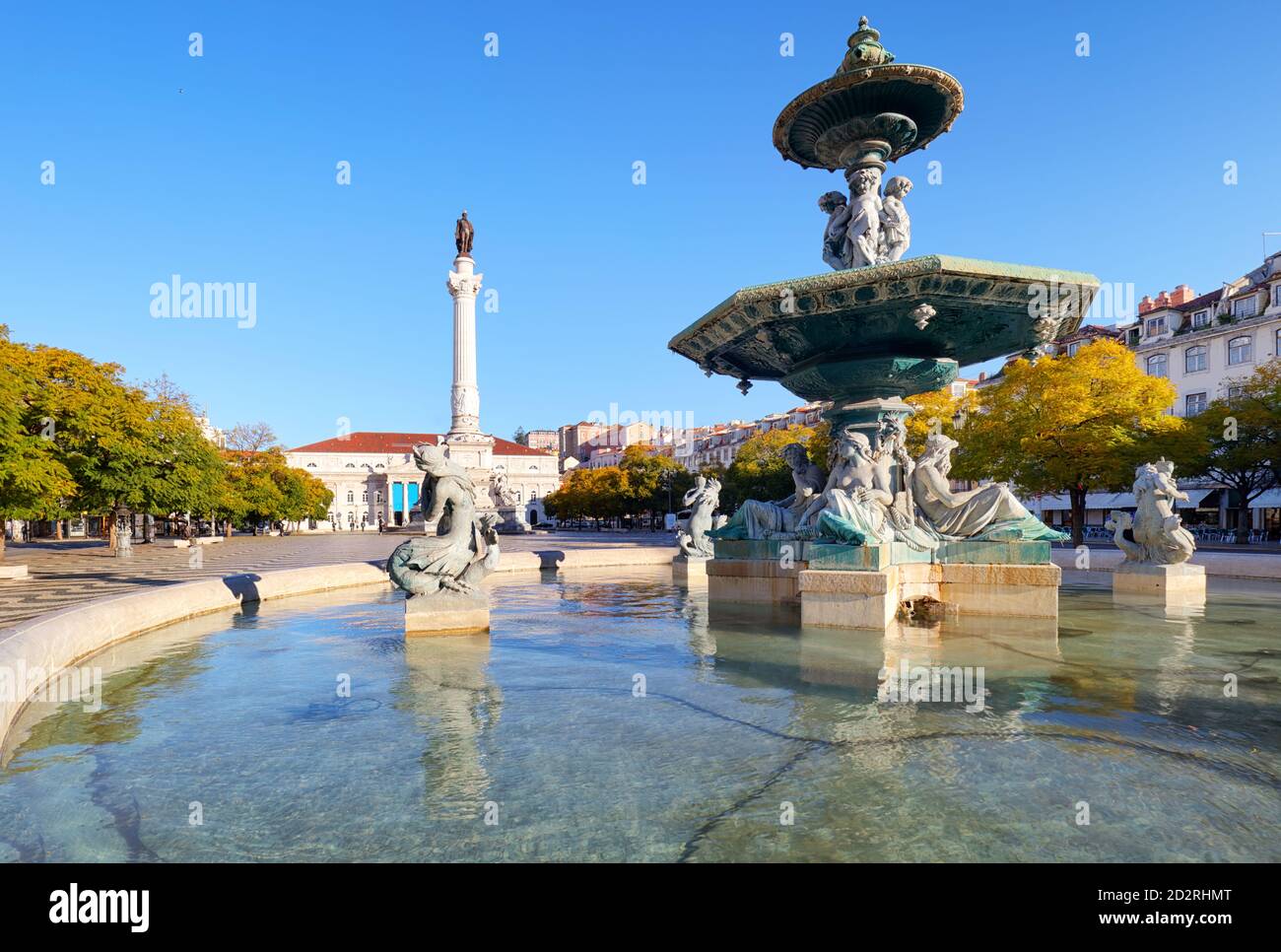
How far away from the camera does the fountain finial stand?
10508 millimetres

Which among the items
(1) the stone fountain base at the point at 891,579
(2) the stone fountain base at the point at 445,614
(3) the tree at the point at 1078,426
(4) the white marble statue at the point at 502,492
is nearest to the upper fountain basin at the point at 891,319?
(1) the stone fountain base at the point at 891,579

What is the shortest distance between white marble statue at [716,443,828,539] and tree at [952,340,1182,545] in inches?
882

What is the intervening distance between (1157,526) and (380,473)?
127m

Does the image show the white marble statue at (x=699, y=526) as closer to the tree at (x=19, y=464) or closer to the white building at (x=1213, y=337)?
the tree at (x=19, y=464)

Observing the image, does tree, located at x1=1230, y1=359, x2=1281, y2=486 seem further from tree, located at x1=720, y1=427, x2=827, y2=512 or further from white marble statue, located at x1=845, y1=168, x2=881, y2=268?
white marble statue, located at x1=845, y1=168, x2=881, y2=268

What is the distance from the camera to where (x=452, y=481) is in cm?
856

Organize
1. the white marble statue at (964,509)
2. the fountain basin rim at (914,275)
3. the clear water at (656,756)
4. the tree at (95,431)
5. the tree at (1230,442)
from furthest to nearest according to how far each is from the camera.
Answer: the tree at (1230,442), the tree at (95,431), the white marble statue at (964,509), the fountain basin rim at (914,275), the clear water at (656,756)

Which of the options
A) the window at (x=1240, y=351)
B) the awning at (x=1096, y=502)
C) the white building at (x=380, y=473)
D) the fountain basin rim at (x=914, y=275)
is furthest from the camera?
the white building at (x=380, y=473)

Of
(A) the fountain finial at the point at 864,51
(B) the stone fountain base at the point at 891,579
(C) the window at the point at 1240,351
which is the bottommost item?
(B) the stone fountain base at the point at 891,579

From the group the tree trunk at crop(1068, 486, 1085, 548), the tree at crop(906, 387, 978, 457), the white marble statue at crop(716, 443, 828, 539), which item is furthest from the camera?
the tree at crop(906, 387, 978, 457)

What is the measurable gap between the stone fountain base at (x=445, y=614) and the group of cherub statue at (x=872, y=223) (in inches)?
305

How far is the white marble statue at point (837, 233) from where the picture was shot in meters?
11.4

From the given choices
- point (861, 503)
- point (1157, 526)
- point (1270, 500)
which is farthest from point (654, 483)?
point (861, 503)

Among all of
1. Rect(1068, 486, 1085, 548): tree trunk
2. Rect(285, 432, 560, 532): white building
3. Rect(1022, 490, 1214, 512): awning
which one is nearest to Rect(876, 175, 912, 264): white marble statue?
Rect(1068, 486, 1085, 548): tree trunk
